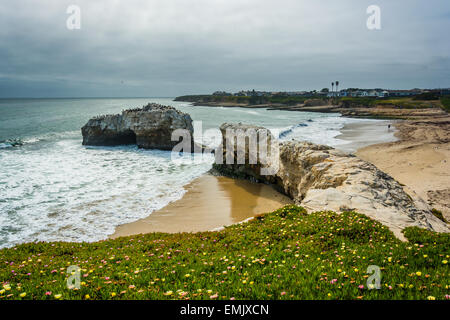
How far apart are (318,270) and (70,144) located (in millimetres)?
40434

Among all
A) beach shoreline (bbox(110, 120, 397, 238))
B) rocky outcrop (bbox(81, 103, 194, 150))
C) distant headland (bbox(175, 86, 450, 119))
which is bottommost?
beach shoreline (bbox(110, 120, 397, 238))

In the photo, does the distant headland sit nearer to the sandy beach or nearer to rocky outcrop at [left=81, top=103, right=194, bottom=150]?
the sandy beach

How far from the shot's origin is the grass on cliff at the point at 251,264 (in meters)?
4.71

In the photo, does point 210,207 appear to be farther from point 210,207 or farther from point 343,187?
point 343,187

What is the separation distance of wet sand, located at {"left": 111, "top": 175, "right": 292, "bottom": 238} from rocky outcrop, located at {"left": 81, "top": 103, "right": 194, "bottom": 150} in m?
14.1

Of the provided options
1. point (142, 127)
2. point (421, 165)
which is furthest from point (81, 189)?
point (421, 165)

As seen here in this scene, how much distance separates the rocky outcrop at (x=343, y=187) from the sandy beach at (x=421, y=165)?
12.2 ft

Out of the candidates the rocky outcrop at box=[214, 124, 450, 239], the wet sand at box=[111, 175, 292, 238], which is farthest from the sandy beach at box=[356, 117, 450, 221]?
the wet sand at box=[111, 175, 292, 238]

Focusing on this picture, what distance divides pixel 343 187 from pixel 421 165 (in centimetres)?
1667

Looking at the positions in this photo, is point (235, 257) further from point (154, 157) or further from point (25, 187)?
point (154, 157)

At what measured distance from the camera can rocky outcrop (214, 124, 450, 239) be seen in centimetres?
948

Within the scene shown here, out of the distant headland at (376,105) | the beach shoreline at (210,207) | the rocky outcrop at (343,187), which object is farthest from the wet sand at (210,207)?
the distant headland at (376,105)
